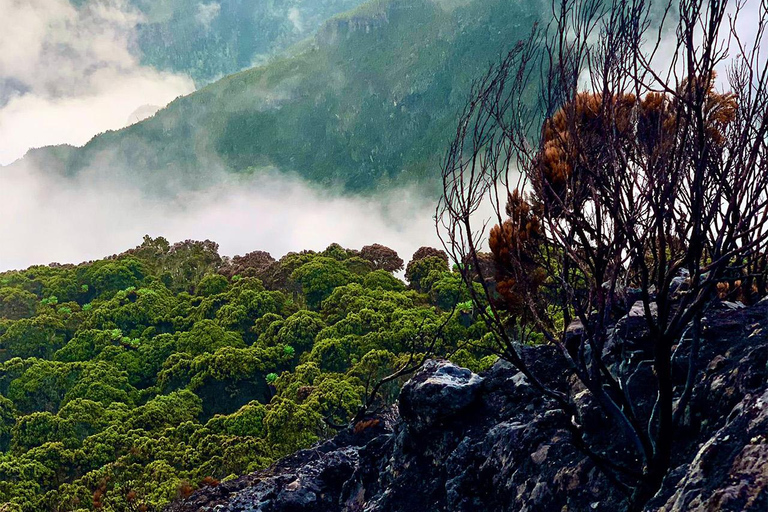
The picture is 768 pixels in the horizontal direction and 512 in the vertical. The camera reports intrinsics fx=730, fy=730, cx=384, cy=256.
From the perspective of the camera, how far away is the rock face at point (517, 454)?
4.19 metres

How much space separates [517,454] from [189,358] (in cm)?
2588

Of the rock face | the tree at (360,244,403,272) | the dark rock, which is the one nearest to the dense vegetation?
the tree at (360,244,403,272)

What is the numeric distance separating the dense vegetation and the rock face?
2.23m

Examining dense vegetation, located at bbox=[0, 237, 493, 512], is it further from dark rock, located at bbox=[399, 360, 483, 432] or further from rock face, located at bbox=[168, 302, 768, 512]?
dark rock, located at bbox=[399, 360, 483, 432]

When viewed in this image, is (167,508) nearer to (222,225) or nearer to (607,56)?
(607,56)

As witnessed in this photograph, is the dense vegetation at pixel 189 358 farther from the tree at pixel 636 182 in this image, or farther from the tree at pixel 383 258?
the tree at pixel 636 182

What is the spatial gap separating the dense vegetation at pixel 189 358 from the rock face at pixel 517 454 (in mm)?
2231

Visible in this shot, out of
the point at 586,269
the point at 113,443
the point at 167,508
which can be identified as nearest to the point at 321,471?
the point at 167,508

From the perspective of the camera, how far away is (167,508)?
11.8 meters

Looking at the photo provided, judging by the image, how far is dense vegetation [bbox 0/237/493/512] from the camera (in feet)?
69.3

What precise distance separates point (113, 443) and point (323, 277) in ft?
50.4

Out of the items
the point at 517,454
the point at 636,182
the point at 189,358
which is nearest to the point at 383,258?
the point at 189,358

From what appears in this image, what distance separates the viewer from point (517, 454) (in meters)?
6.70

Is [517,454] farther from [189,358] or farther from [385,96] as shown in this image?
[385,96]
